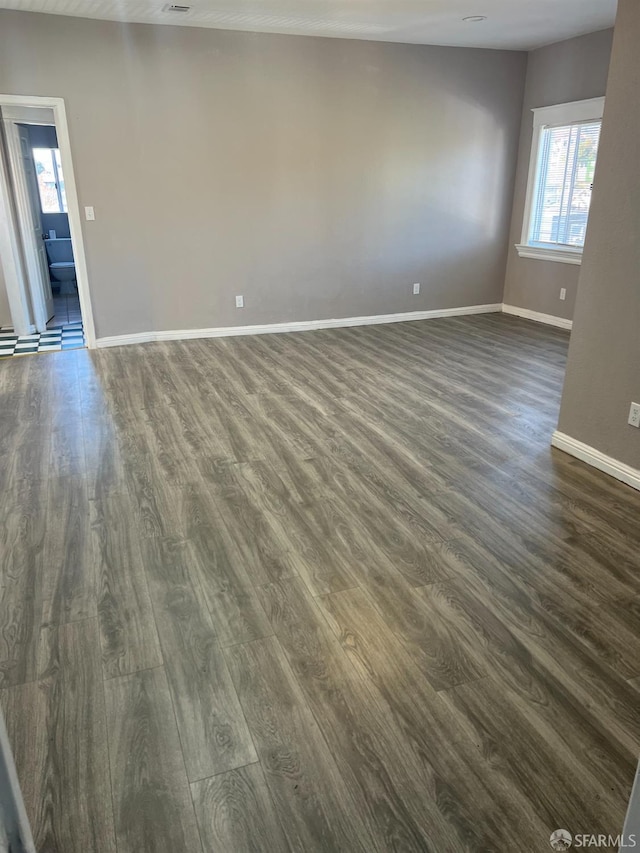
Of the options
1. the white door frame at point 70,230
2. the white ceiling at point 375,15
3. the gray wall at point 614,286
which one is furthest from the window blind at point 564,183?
the white door frame at point 70,230

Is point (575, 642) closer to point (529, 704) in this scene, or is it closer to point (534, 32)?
point (529, 704)

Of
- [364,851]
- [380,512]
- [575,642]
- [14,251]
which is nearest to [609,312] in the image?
[380,512]

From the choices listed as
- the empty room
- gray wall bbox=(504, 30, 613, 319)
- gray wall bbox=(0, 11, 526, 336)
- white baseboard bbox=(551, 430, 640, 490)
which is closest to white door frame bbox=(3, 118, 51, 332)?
the empty room

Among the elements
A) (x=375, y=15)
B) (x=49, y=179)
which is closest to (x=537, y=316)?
(x=375, y=15)

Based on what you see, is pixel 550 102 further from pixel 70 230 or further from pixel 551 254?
pixel 70 230

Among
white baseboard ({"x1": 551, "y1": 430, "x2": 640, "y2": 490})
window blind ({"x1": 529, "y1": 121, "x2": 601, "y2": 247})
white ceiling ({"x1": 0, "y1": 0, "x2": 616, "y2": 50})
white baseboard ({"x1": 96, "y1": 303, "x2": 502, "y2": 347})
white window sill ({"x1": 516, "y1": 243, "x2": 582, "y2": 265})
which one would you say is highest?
white ceiling ({"x1": 0, "y1": 0, "x2": 616, "y2": 50})

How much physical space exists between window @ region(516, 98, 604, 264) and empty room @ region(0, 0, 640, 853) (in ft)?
0.11

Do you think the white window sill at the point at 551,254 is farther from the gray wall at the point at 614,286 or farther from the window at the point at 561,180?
the gray wall at the point at 614,286

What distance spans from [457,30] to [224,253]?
2887 millimetres

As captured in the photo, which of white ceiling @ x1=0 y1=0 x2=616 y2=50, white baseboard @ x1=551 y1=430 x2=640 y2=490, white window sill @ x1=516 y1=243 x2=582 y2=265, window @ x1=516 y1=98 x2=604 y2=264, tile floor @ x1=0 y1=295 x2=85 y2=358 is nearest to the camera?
white baseboard @ x1=551 y1=430 x2=640 y2=490

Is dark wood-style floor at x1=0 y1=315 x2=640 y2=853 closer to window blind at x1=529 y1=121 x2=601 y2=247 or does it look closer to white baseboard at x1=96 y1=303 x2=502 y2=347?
white baseboard at x1=96 y1=303 x2=502 y2=347

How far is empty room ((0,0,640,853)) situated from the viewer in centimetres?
156

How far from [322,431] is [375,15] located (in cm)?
353

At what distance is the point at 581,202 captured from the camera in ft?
19.6
